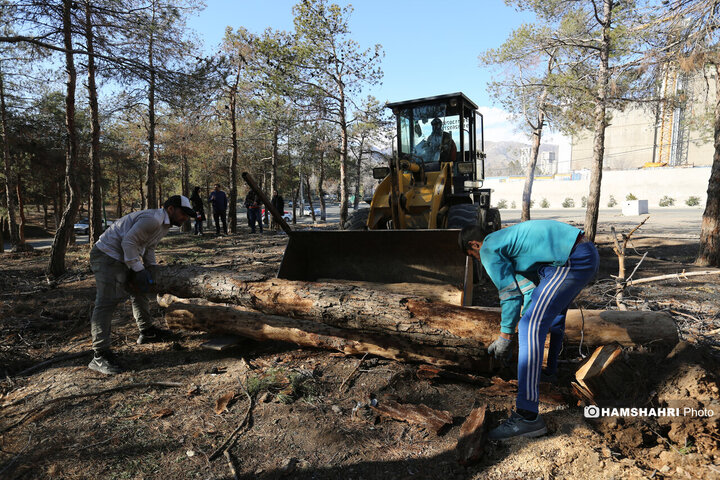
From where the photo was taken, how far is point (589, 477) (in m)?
2.31

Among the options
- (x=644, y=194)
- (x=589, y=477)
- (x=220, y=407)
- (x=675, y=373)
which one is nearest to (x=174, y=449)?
(x=220, y=407)

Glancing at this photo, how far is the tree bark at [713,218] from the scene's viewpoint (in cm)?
740

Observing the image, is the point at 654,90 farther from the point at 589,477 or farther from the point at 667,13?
the point at 589,477

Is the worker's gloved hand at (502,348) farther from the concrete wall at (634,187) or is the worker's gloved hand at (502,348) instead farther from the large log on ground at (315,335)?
the concrete wall at (634,187)

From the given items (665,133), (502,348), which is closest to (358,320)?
(502,348)

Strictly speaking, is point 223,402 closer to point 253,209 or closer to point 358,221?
point 358,221

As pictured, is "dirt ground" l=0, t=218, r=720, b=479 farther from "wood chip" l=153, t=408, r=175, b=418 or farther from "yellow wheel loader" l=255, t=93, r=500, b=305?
"yellow wheel loader" l=255, t=93, r=500, b=305

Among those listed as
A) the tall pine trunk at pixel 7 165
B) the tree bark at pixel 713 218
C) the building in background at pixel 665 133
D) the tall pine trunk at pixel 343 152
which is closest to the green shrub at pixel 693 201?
the building in background at pixel 665 133

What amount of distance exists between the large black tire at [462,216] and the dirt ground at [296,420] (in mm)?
2321

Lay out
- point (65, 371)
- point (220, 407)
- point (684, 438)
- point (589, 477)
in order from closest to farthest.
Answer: point (589, 477), point (684, 438), point (220, 407), point (65, 371)

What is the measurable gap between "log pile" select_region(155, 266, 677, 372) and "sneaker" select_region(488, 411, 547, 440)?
0.67 meters

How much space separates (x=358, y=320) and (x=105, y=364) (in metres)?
2.44

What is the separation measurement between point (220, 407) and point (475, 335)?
2120 millimetres

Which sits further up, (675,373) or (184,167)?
(184,167)
